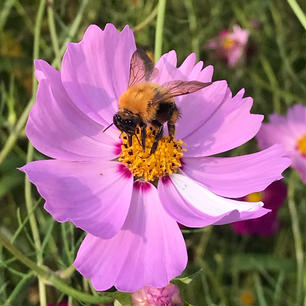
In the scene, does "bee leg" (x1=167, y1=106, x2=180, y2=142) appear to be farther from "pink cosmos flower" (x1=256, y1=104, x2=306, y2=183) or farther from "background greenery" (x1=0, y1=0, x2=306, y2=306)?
"pink cosmos flower" (x1=256, y1=104, x2=306, y2=183)

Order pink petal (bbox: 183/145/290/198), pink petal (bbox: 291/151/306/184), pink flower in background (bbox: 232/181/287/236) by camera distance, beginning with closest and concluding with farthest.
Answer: pink petal (bbox: 183/145/290/198) < pink petal (bbox: 291/151/306/184) < pink flower in background (bbox: 232/181/287/236)

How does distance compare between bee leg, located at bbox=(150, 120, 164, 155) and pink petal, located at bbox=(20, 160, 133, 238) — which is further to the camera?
bee leg, located at bbox=(150, 120, 164, 155)

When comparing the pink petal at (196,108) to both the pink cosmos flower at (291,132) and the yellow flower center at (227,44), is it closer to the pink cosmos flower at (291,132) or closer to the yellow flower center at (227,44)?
the pink cosmos flower at (291,132)

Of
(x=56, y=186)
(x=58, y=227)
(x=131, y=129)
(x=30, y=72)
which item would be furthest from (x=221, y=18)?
(x=56, y=186)

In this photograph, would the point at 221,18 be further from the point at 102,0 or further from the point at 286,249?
the point at 286,249

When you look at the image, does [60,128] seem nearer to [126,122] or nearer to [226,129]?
[126,122]

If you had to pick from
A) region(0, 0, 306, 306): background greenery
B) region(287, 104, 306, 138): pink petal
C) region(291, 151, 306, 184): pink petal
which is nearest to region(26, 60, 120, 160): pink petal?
region(0, 0, 306, 306): background greenery
